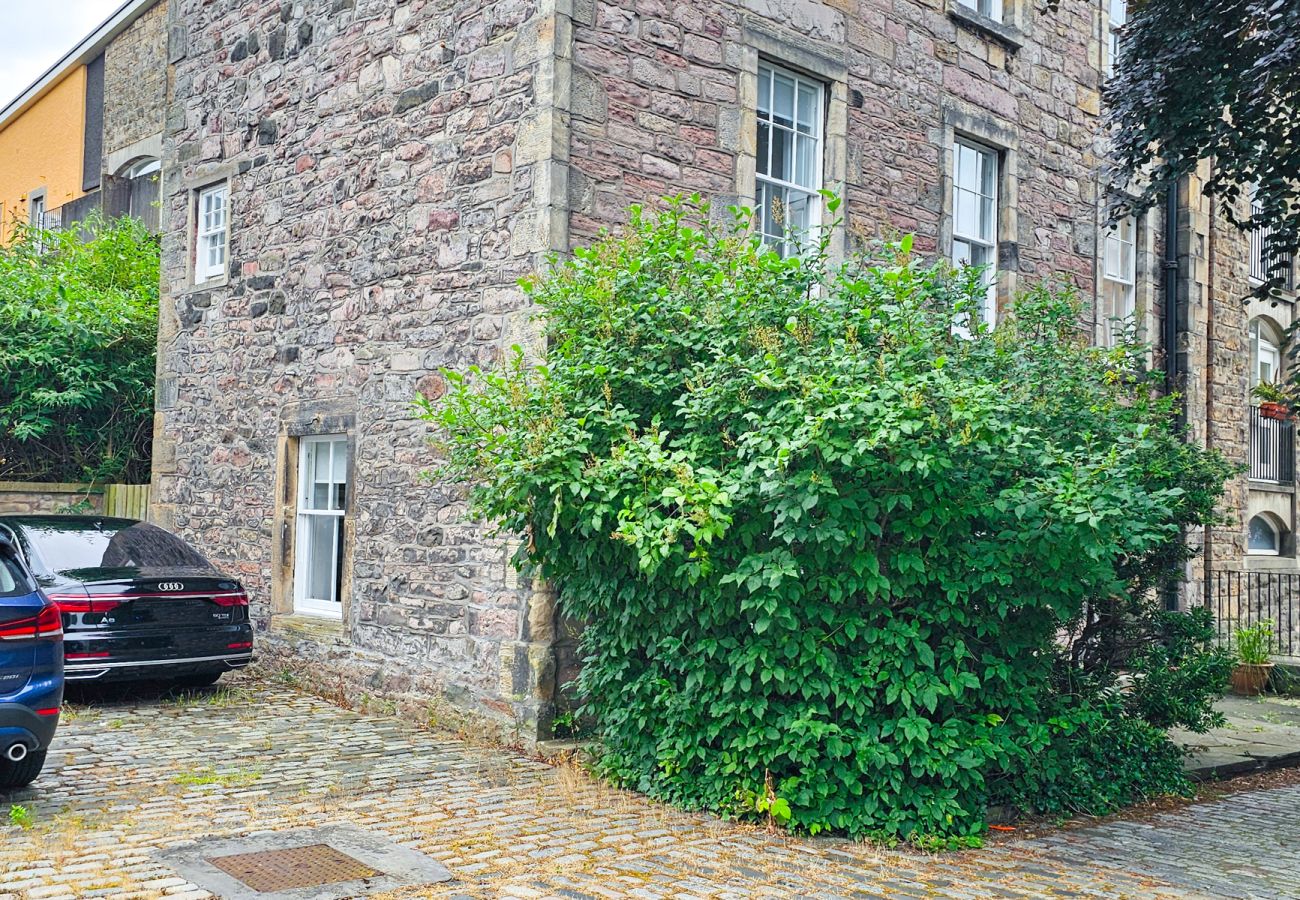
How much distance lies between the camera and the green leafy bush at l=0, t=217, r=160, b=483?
14086 millimetres

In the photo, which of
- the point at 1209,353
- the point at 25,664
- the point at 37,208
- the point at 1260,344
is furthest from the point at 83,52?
the point at 1260,344

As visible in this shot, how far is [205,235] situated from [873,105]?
704 cm

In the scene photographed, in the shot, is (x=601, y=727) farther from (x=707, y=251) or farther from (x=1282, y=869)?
(x=1282, y=869)

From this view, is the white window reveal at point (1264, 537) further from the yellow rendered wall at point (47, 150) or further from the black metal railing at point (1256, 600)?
the yellow rendered wall at point (47, 150)

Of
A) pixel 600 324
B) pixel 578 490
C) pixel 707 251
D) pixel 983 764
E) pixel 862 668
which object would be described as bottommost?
pixel 983 764

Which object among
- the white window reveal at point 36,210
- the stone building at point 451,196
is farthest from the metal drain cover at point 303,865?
the white window reveal at point 36,210

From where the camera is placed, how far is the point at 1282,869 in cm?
648

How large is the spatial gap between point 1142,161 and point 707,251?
368 centimetres

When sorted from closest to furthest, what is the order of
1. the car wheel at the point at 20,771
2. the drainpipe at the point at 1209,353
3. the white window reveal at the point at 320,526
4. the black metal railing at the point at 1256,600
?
the car wheel at the point at 20,771 < the white window reveal at the point at 320,526 < the black metal railing at the point at 1256,600 < the drainpipe at the point at 1209,353

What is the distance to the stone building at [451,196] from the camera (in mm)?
9219

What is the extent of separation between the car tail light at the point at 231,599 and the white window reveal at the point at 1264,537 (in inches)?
570

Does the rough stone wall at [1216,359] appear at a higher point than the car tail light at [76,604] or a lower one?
higher

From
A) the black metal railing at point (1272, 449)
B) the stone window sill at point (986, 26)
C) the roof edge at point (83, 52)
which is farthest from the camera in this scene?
the roof edge at point (83, 52)

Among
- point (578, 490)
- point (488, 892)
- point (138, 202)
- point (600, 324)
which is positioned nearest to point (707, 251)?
point (600, 324)
